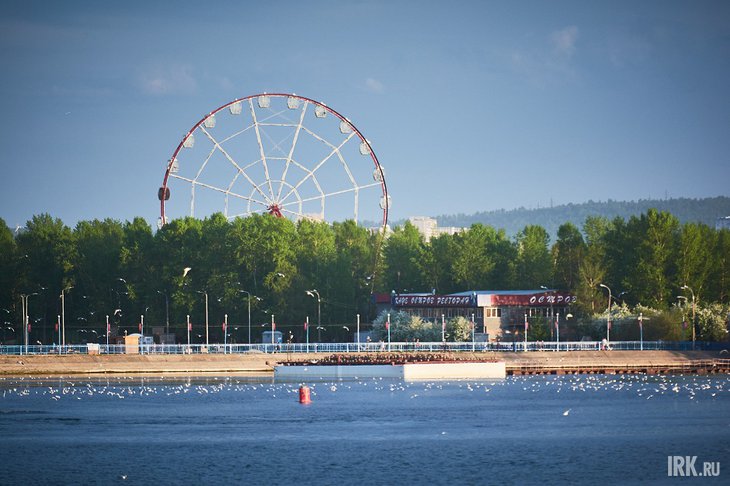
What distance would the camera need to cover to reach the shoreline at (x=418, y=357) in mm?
146625

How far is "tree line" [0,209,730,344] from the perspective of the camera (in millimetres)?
171375

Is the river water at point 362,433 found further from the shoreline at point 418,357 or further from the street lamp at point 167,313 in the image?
the street lamp at point 167,313

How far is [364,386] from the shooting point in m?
133

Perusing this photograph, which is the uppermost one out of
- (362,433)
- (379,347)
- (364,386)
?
(379,347)

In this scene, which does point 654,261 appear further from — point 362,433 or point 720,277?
point 362,433

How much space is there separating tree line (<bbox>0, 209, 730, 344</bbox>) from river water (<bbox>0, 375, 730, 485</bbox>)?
134 ft

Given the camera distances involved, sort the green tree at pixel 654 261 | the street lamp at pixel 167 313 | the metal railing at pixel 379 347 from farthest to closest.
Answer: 1. the street lamp at pixel 167 313
2. the green tree at pixel 654 261
3. the metal railing at pixel 379 347

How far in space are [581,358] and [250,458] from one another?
77313mm

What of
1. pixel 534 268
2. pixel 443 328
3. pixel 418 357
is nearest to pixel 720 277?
pixel 534 268

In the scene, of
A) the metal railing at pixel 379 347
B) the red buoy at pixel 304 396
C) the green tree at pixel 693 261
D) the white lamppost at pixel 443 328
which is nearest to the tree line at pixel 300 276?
the green tree at pixel 693 261

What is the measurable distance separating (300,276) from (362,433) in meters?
95.8

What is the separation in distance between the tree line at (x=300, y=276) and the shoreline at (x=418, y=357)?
11798mm

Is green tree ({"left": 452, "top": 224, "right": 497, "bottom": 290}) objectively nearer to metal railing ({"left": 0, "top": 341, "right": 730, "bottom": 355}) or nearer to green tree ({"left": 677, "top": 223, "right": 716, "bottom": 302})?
green tree ({"left": 677, "top": 223, "right": 716, "bottom": 302})

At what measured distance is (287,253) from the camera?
617 ft
